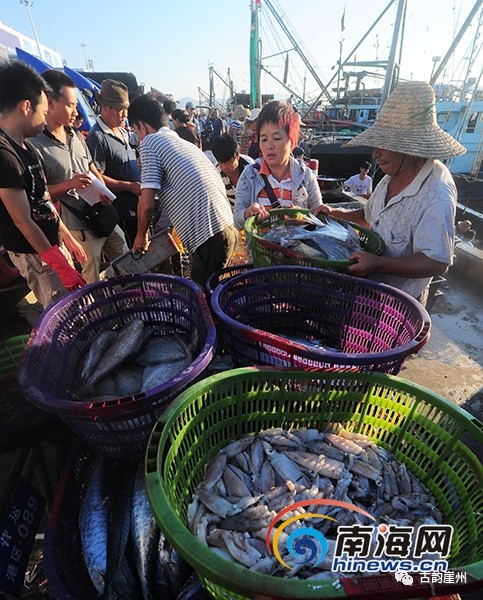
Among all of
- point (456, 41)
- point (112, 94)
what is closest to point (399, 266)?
point (112, 94)

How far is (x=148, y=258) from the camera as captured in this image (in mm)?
3670

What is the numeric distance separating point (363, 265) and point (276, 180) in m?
1.73

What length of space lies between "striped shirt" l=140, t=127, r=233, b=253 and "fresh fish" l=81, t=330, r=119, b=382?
1.65 m

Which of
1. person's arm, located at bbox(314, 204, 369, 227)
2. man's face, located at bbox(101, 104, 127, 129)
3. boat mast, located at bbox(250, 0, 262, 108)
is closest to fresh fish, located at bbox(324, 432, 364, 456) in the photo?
person's arm, located at bbox(314, 204, 369, 227)

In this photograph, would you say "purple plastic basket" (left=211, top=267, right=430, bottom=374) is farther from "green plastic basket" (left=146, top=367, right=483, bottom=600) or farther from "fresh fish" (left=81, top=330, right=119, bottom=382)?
"fresh fish" (left=81, top=330, right=119, bottom=382)

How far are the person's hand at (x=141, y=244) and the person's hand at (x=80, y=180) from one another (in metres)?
0.88

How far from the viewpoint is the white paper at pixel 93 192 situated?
3815 mm

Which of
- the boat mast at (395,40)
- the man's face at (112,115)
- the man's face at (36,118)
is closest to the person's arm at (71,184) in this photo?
the man's face at (36,118)

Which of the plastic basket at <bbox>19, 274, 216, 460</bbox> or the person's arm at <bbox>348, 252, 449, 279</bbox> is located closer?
the plastic basket at <bbox>19, 274, 216, 460</bbox>

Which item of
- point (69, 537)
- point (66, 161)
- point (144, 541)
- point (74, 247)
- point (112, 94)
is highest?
point (112, 94)

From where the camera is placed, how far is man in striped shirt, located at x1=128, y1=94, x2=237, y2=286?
3.34 m

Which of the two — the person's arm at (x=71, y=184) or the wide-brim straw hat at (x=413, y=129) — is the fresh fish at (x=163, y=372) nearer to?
the wide-brim straw hat at (x=413, y=129)

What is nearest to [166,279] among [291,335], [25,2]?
[291,335]

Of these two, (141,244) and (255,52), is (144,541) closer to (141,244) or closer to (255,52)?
(141,244)
